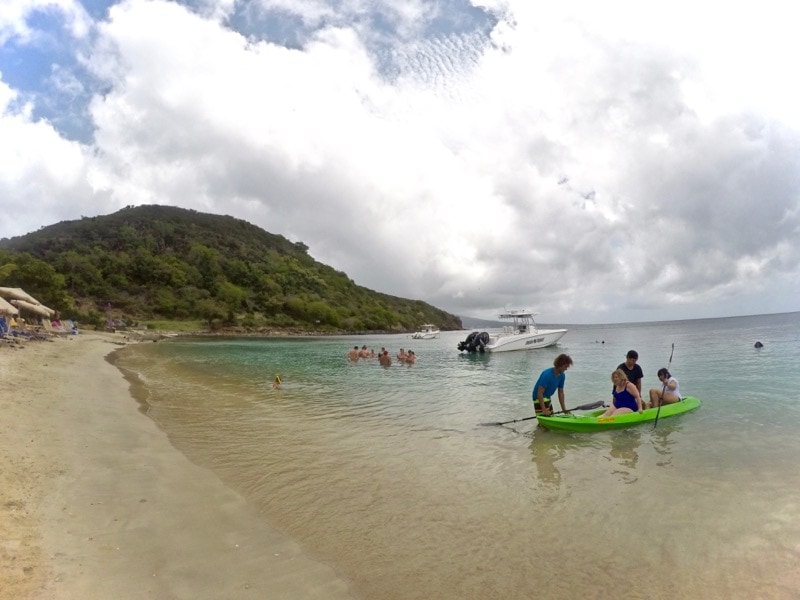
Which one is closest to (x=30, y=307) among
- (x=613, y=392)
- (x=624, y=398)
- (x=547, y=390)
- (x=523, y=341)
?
(x=547, y=390)

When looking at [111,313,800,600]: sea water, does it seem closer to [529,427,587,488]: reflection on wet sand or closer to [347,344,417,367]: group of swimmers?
[529,427,587,488]: reflection on wet sand

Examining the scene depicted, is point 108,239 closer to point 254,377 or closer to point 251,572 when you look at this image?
point 254,377

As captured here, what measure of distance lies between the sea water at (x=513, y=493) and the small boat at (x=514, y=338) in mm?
27854

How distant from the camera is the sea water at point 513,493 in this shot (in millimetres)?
4762

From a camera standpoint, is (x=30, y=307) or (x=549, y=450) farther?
(x=30, y=307)

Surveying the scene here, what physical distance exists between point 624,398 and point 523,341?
114 ft

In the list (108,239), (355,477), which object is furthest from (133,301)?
(355,477)

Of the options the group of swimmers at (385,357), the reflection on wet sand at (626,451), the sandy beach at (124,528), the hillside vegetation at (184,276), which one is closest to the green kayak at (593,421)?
the reflection on wet sand at (626,451)

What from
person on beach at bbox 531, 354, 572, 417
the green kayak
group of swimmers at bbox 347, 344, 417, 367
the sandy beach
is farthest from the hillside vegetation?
the green kayak

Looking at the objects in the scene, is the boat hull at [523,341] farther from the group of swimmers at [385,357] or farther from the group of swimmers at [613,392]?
the group of swimmers at [613,392]

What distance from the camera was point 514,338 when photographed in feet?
146

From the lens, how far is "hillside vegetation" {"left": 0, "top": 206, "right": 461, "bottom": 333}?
86050mm

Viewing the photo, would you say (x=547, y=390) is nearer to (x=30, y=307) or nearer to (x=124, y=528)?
(x=124, y=528)

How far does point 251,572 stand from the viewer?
15.1 ft
